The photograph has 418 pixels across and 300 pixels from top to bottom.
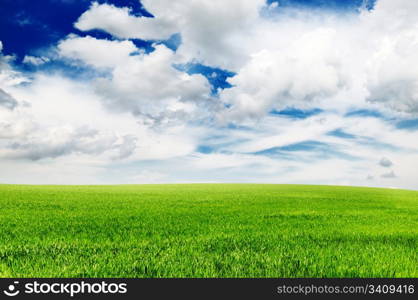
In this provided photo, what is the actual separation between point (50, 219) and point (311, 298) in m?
12.7

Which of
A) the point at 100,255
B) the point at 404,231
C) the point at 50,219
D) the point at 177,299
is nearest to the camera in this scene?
the point at 177,299

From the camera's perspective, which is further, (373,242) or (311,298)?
(373,242)

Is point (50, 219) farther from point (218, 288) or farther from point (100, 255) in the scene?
point (218, 288)

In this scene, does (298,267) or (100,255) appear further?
(100,255)

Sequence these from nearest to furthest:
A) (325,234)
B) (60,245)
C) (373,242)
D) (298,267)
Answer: (298,267) → (60,245) → (373,242) → (325,234)

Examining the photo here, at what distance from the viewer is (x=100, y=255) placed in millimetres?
7707

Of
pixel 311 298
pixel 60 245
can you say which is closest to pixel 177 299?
pixel 311 298

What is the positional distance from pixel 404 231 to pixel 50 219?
15.2 m

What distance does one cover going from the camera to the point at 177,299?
5.32 m

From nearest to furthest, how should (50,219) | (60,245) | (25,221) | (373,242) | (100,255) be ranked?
(100,255) → (60,245) → (373,242) → (25,221) → (50,219)

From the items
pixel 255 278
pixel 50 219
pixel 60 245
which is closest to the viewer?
pixel 255 278

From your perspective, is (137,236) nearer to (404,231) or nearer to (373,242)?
(373,242)

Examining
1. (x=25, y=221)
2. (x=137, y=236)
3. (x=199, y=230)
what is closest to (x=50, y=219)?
(x=25, y=221)

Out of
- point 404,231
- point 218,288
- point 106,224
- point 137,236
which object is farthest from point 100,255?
point 404,231
